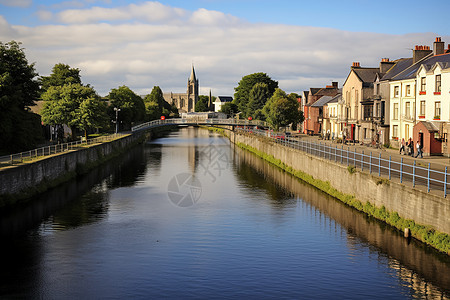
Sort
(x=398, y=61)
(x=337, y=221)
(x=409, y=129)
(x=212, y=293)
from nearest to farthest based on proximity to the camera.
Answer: (x=212, y=293) → (x=337, y=221) → (x=409, y=129) → (x=398, y=61)

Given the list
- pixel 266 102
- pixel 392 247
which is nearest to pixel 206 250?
pixel 392 247

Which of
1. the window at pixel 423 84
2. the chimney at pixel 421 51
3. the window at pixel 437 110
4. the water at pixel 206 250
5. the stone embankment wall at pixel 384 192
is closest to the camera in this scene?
the water at pixel 206 250

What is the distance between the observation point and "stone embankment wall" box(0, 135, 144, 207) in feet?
115

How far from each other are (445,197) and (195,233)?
1431 centimetres

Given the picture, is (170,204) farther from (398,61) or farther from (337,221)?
(398,61)

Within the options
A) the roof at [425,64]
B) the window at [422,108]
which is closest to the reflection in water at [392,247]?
the window at [422,108]

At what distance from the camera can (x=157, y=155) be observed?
81812mm

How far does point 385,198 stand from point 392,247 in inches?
186

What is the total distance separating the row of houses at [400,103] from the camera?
46.4 metres

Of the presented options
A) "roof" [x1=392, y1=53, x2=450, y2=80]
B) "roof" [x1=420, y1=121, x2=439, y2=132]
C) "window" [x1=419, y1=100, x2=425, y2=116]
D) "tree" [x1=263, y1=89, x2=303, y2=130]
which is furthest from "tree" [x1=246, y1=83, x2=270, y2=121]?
"roof" [x1=420, y1=121, x2=439, y2=132]

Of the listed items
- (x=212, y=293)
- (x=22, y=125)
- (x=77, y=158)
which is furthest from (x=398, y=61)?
(x=212, y=293)

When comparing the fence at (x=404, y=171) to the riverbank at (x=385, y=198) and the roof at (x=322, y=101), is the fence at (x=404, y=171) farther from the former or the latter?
the roof at (x=322, y=101)

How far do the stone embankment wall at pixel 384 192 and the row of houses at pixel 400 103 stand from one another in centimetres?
1123

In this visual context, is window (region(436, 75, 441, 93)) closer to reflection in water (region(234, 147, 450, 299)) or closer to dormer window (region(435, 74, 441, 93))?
dormer window (region(435, 74, 441, 93))
